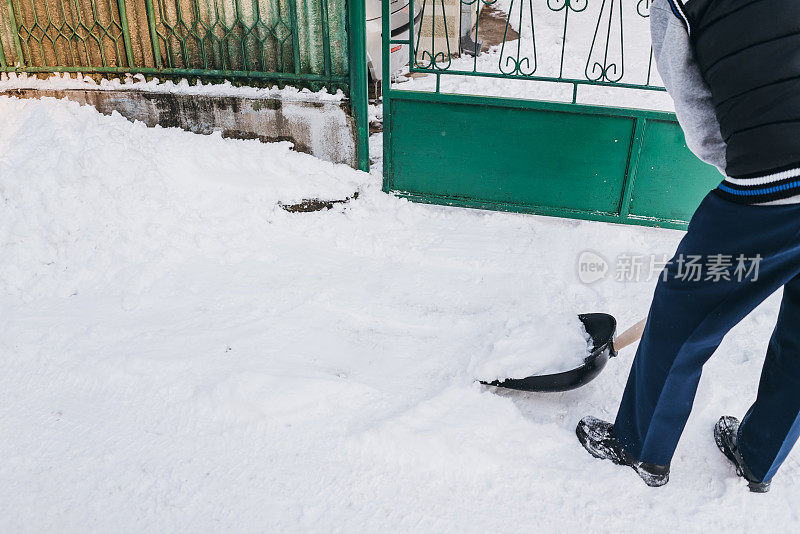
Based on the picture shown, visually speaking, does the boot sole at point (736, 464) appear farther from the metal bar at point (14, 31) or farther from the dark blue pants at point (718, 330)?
the metal bar at point (14, 31)

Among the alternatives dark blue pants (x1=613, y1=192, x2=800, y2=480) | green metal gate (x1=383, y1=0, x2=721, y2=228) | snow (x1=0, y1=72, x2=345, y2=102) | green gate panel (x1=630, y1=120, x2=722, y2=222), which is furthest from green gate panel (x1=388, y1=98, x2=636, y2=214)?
dark blue pants (x1=613, y1=192, x2=800, y2=480)

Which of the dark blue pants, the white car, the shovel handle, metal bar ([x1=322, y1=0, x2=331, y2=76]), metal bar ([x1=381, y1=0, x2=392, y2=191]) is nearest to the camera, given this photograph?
the dark blue pants

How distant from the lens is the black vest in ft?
5.65

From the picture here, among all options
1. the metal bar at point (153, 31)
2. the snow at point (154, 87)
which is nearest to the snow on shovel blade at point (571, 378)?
the snow at point (154, 87)

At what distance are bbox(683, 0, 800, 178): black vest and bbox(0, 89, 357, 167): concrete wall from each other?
8.91 feet

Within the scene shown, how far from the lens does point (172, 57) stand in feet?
14.1

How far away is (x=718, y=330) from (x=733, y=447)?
723mm

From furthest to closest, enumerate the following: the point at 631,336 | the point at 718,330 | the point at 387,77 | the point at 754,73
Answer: the point at 387,77 < the point at 631,336 < the point at 718,330 < the point at 754,73

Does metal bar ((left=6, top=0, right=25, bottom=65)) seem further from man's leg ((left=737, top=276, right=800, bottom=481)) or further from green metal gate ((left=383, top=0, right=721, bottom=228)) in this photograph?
man's leg ((left=737, top=276, right=800, bottom=481))

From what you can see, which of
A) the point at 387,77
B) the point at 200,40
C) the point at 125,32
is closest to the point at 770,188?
the point at 387,77

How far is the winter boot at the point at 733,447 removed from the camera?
2336 millimetres

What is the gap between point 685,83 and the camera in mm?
1973

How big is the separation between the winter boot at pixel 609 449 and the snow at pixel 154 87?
8.65 feet

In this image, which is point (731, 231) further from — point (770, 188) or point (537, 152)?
point (537, 152)
